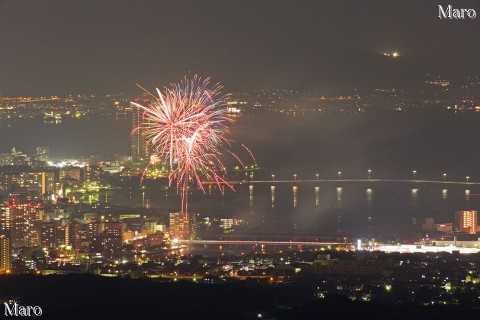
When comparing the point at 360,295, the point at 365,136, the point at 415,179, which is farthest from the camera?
the point at 365,136

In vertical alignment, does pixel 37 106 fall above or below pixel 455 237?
above

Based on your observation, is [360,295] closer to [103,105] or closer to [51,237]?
[51,237]

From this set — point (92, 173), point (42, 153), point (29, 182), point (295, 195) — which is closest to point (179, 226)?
point (29, 182)

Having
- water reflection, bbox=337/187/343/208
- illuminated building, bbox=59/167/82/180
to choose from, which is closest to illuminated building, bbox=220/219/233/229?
water reflection, bbox=337/187/343/208

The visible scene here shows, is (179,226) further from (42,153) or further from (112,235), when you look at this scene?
(42,153)

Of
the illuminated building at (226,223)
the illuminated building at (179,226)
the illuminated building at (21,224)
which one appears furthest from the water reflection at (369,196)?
the illuminated building at (21,224)

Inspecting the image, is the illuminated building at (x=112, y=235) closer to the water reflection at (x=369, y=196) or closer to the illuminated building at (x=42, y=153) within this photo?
the water reflection at (x=369, y=196)

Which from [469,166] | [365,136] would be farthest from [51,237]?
[365,136]
